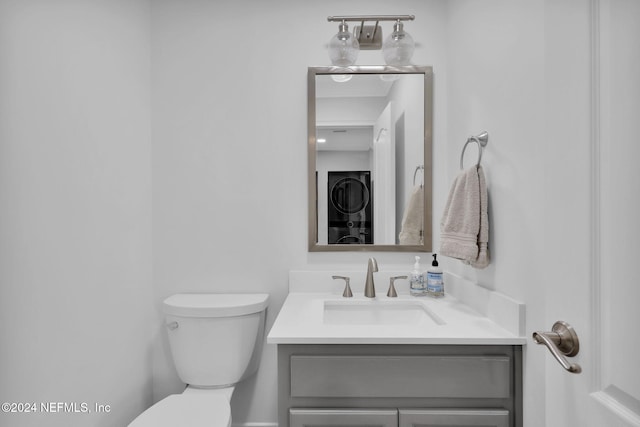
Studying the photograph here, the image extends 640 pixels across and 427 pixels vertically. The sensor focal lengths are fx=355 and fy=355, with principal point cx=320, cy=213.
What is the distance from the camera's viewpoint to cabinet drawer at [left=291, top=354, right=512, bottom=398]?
41.3 inches

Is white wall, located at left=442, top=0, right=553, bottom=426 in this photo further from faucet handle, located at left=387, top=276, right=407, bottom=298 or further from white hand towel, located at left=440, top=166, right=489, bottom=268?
faucet handle, located at left=387, top=276, right=407, bottom=298

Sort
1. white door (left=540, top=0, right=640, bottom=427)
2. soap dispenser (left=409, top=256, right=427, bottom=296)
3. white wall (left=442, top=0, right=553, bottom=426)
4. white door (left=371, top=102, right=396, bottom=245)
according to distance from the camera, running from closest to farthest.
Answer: white door (left=540, top=0, right=640, bottom=427) < white wall (left=442, top=0, right=553, bottom=426) < soap dispenser (left=409, top=256, right=427, bottom=296) < white door (left=371, top=102, right=396, bottom=245)

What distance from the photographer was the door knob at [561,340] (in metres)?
0.61

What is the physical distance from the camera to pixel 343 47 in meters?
1.49

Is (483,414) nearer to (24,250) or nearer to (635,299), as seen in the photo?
(635,299)

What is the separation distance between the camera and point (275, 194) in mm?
1697

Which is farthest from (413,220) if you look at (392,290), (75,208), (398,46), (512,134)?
(75,208)

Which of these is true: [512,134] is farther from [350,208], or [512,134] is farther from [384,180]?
[350,208]

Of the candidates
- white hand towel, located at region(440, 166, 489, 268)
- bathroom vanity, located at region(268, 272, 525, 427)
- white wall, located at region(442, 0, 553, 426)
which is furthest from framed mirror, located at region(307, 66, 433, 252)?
bathroom vanity, located at region(268, 272, 525, 427)

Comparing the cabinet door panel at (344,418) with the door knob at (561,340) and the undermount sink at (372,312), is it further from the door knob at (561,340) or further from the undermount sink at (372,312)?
the door knob at (561,340)

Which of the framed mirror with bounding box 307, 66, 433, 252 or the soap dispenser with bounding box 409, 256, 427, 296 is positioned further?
the framed mirror with bounding box 307, 66, 433, 252

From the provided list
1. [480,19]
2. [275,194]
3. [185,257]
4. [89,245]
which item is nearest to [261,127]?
[275,194]

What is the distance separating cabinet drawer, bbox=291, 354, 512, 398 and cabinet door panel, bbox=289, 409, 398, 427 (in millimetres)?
47

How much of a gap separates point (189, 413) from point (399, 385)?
2.50 ft
